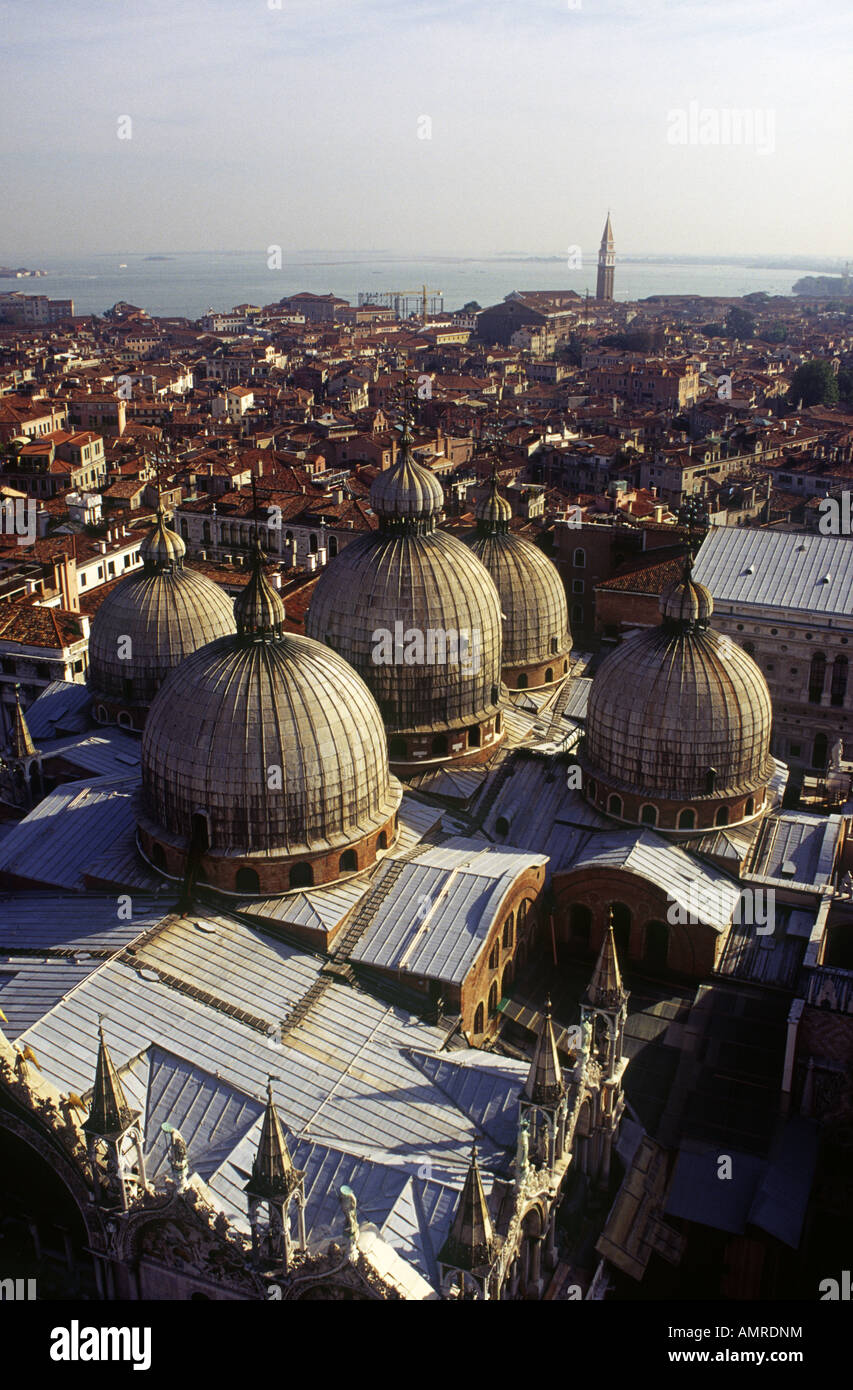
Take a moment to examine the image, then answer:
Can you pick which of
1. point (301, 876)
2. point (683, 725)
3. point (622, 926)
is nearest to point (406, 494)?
point (683, 725)

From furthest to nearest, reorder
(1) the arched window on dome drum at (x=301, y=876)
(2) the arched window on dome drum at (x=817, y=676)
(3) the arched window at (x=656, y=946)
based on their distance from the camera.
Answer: (2) the arched window on dome drum at (x=817, y=676), (3) the arched window at (x=656, y=946), (1) the arched window on dome drum at (x=301, y=876)

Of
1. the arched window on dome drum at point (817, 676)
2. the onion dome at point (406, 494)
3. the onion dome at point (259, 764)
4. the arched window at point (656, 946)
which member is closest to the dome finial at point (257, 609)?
the onion dome at point (259, 764)

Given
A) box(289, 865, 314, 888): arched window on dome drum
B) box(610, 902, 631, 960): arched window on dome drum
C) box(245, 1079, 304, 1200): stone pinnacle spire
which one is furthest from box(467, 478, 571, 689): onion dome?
box(245, 1079, 304, 1200): stone pinnacle spire

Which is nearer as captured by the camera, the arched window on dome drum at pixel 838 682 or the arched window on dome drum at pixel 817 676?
the arched window on dome drum at pixel 838 682

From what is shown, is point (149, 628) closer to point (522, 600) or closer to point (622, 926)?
point (522, 600)

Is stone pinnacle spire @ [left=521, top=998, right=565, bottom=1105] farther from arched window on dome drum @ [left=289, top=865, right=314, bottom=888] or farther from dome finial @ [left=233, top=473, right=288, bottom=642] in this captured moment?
dome finial @ [left=233, top=473, right=288, bottom=642]

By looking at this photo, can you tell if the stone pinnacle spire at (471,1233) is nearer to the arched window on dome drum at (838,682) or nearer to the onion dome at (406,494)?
the onion dome at (406,494)
